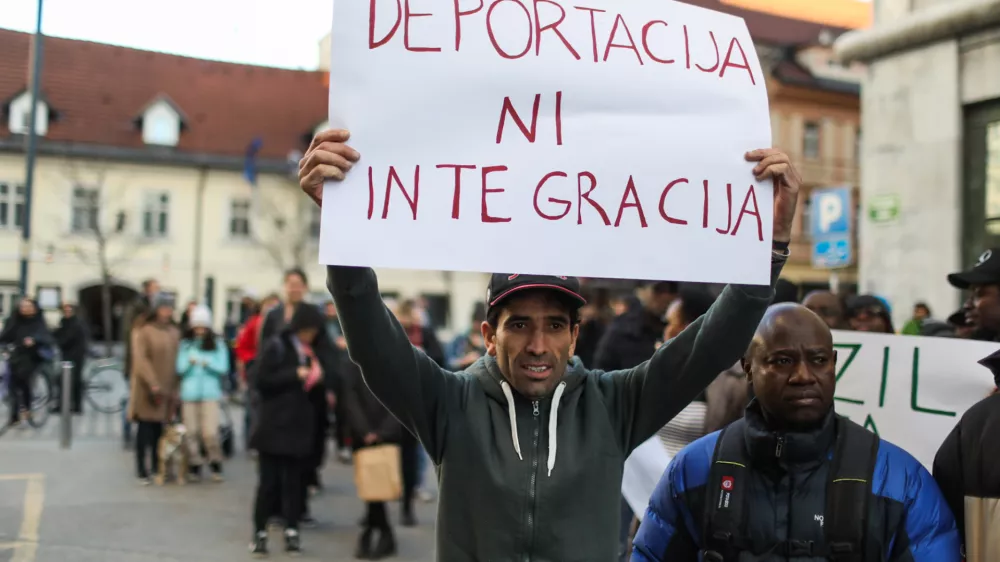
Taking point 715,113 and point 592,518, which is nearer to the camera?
point 592,518

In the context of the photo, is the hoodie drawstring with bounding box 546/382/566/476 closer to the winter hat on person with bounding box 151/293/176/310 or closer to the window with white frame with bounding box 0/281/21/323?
the winter hat on person with bounding box 151/293/176/310

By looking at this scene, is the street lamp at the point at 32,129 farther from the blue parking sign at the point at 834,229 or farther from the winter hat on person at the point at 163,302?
the blue parking sign at the point at 834,229

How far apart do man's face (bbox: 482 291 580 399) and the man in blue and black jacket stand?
1.50ft

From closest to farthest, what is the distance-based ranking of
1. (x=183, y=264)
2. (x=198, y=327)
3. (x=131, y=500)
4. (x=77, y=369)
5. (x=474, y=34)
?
(x=474, y=34) < (x=131, y=500) < (x=198, y=327) < (x=77, y=369) < (x=183, y=264)

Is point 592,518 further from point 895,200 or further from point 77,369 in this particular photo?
point 77,369

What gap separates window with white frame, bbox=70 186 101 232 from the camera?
34125 mm

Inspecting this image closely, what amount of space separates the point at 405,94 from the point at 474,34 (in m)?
0.24

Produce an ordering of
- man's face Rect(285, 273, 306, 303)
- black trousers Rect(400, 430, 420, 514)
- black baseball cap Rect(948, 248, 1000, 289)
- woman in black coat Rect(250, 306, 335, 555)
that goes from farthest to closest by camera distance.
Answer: black trousers Rect(400, 430, 420, 514)
man's face Rect(285, 273, 306, 303)
woman in black coat Rect(250, 306, 335, 555)
black baseball cap Rect(948, 248, 1000, 289)

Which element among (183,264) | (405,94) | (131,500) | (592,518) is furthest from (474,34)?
(183,264)

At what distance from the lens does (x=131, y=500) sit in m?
8.48

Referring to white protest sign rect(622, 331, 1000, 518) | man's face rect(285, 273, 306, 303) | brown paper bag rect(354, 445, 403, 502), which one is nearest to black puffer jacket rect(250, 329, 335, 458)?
man's face rect(285, 273, 306, 303)

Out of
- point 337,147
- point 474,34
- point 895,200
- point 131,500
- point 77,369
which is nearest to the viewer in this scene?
point 337,147

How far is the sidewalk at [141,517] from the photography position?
22.2 feet

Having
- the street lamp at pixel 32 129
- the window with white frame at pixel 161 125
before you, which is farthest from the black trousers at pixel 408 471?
the window with white frame at pixel 161 125
